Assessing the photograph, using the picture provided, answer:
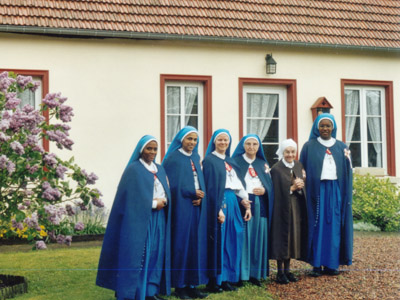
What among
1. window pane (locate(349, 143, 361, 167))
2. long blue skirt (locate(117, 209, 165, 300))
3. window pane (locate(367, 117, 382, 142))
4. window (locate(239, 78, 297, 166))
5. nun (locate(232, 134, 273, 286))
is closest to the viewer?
long blue skirt (locate(117, 209, 165, 300))

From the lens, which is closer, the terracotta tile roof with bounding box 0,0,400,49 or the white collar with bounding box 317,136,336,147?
the white collar with bounding box 317,136,336,147

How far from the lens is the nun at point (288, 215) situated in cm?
766

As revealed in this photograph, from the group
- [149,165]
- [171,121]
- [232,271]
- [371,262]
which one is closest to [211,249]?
[232,271]

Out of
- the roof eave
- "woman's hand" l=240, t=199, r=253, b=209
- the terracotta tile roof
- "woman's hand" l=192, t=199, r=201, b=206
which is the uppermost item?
the terracotta tile roof

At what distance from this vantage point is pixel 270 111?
12.4 m

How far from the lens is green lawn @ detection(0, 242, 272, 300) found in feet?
23.0

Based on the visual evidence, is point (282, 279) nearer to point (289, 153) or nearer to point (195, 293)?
point (195, 293)

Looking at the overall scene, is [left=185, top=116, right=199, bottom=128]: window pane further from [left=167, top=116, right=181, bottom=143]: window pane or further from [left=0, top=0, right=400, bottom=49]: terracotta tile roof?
[left=0, top=0, right=400, bottom=49]: terracotta tile roof

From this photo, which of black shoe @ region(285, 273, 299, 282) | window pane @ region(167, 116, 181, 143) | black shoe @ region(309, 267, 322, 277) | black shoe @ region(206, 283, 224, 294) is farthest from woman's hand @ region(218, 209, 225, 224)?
window pane @ region(167, 116, 181, 143)

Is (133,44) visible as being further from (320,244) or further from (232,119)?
(320,244)

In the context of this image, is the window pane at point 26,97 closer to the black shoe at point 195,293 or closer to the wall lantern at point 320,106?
the wall lantern at point 320,106

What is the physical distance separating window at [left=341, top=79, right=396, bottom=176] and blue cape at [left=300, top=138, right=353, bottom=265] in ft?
15.5

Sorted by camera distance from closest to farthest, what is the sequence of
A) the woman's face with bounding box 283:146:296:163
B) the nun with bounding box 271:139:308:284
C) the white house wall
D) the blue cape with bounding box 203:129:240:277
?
1. the blue cape with bounding box 203:129:240:277
2. the nun with bounding box 271:139:308:284
3. the woman's face with bounding box 283:146:296:163
4. the white house wall

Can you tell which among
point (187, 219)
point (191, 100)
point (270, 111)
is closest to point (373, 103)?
point (270, 111)
